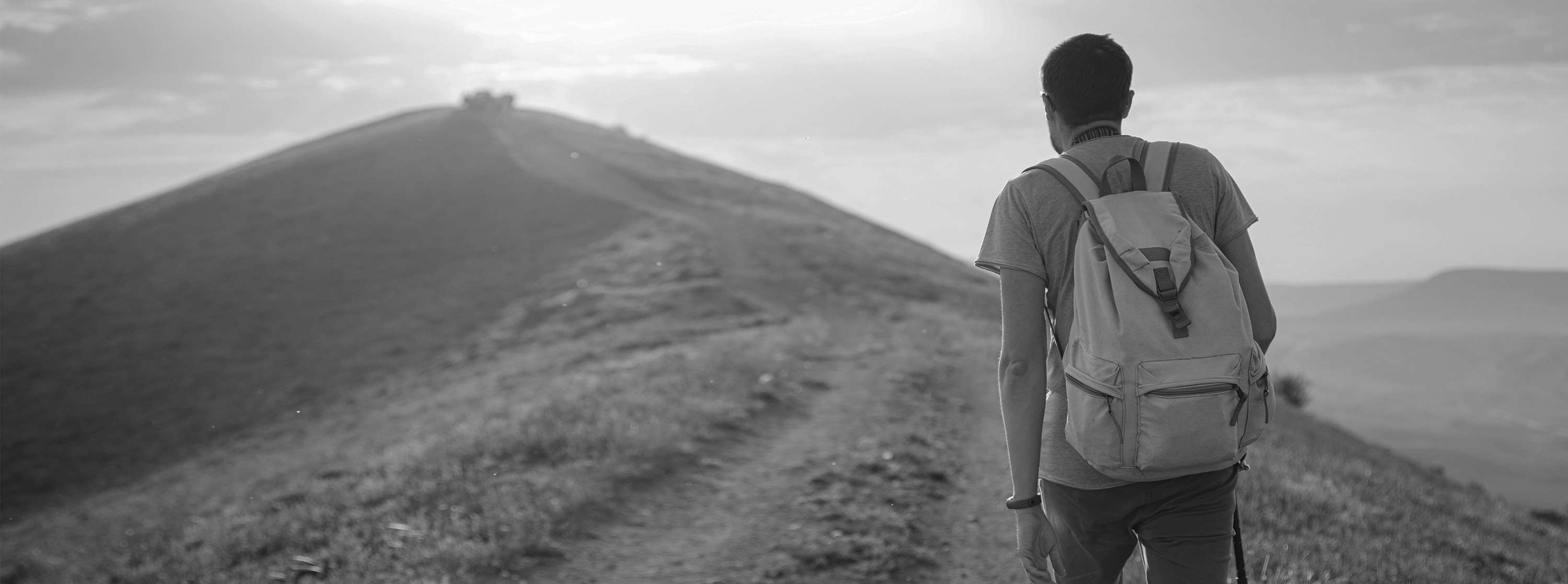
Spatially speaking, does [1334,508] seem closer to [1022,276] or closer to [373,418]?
[1022,276]

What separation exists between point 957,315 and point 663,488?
17165mm

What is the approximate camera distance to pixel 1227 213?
2990mm

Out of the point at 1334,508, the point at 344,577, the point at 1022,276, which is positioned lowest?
the point at 1334,508

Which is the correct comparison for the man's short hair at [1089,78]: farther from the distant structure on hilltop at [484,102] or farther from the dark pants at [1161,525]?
the distant structure on hilltop at [484,102]

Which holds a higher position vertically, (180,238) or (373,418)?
(180,238)

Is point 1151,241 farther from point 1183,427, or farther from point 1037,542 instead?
point 1037,542

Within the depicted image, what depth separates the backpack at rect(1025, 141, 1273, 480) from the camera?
2.58 meters

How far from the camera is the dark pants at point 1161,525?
2.78m

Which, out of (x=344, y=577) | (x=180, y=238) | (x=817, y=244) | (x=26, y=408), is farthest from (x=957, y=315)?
(x=180, y=238)

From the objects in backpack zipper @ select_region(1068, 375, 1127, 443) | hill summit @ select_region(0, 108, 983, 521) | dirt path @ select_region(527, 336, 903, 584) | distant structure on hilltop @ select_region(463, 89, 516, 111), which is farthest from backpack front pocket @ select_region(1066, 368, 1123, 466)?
distant structure on hilltop @ select_region(463, 89, 516, 111)

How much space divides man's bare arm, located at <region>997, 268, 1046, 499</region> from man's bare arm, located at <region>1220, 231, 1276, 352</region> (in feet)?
2.23

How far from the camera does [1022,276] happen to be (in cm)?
287

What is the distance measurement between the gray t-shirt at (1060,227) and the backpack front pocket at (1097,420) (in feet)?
0.53

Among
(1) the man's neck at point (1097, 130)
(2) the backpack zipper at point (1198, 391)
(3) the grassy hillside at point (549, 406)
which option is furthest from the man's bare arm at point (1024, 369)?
(3) the grassy hillside at point (549, 406)
